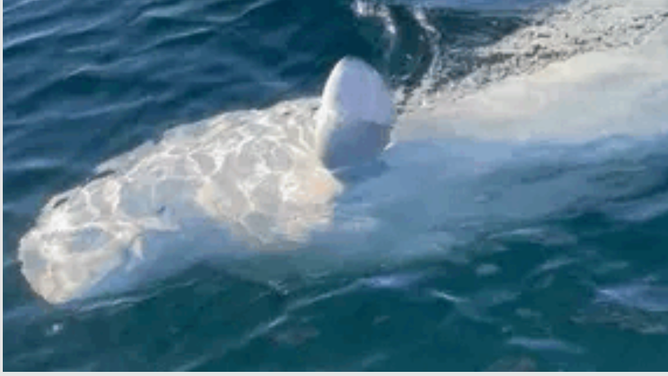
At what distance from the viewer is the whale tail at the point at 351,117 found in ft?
34.9

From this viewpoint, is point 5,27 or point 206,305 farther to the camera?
point 5,27

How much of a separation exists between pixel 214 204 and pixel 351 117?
1.72 meters

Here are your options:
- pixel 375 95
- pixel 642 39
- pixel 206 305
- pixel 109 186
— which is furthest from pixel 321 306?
pixel 642 39

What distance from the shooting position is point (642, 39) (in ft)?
40.1

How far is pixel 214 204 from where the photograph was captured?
1105 cm

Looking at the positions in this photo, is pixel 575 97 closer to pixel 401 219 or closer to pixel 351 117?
pixel 401 219

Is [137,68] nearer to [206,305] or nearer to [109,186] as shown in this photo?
[109,186]

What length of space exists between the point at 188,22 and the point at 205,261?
6009 mm

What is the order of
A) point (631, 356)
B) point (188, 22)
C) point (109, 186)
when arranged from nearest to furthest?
point (631, 356), point (109, 186), point (188, 22)

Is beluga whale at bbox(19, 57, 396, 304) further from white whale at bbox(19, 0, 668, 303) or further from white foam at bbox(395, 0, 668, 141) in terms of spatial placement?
white foam at bbox(395, 0, 668, 141)

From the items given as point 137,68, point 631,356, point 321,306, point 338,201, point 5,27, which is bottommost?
point 631,356

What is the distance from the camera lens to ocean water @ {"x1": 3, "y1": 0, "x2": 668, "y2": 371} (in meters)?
9.55

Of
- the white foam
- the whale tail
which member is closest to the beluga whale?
the whale tail

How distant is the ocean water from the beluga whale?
0.03 m
